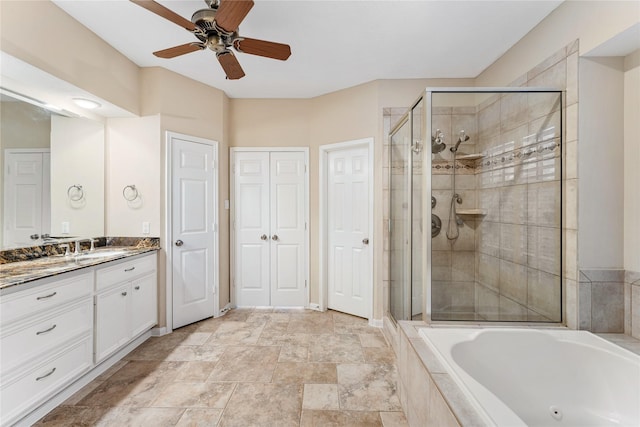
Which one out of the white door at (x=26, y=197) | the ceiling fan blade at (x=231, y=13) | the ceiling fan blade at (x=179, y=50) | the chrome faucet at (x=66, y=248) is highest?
the ceiling fan blade at (x=179, y=50)

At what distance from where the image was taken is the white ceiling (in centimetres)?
195

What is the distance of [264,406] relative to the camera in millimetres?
1780

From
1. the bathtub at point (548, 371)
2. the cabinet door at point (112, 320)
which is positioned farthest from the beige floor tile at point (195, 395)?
the bathtub at point (548, 371)

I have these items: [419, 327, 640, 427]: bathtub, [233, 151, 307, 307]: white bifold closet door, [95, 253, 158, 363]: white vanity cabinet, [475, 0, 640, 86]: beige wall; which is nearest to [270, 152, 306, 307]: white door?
[233, 151, 307, 307]: white bifold closet door

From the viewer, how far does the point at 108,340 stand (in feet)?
6.97

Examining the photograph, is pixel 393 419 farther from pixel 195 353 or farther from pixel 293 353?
pixel 195 353

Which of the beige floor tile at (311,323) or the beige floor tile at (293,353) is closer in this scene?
the beige floor tile at (293,353)

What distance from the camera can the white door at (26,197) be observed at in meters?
2.02

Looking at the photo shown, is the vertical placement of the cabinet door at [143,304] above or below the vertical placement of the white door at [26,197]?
below

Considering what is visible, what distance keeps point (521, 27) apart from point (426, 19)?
774mm

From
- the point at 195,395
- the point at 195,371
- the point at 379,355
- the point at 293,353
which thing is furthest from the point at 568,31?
the point at 195,371

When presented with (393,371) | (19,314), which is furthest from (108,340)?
(393,371)

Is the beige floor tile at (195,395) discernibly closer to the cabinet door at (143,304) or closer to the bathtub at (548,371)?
the cabinet door at (143,304)

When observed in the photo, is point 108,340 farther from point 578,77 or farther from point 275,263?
point 578,77
